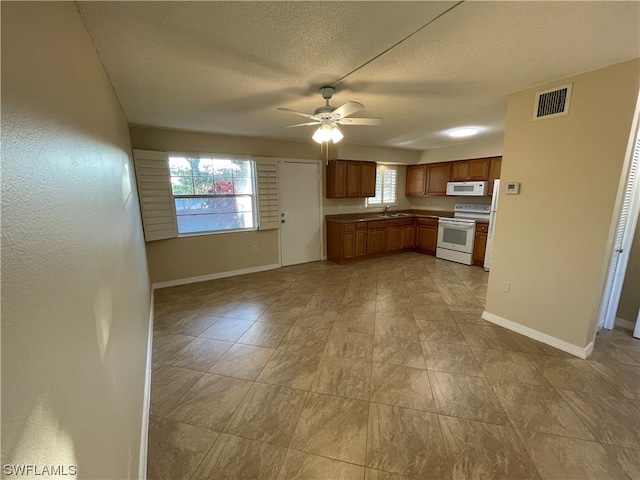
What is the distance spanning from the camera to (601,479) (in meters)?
1.34

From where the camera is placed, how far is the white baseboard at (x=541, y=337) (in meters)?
2.29

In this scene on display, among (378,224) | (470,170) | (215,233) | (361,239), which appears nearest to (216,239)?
(215,233)

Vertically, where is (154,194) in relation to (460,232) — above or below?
above

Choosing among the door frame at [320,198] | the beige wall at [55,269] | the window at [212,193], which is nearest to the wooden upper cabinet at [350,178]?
the door frame at [320,198]

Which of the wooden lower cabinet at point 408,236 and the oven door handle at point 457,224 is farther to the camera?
the wooden lower cabinet at point 408,236

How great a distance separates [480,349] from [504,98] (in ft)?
8.23

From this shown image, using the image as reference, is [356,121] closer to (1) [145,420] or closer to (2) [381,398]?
(2) [381,398]

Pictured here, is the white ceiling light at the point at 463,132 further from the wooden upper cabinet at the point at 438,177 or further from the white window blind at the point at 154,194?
the white window blind at the point at 154,194

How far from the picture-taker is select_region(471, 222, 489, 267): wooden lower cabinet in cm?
477

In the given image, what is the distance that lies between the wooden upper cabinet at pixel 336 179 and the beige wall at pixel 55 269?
13.7ft

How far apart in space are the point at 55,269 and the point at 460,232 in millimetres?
5681

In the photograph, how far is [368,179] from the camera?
5555 millimetres

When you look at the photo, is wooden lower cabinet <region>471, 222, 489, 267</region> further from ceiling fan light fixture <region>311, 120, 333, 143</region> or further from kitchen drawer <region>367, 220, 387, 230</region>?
ceiling fan light fixture <region>311, 120, 333, 143</region>

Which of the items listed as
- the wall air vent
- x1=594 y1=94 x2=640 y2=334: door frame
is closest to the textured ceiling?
the wall air vent
